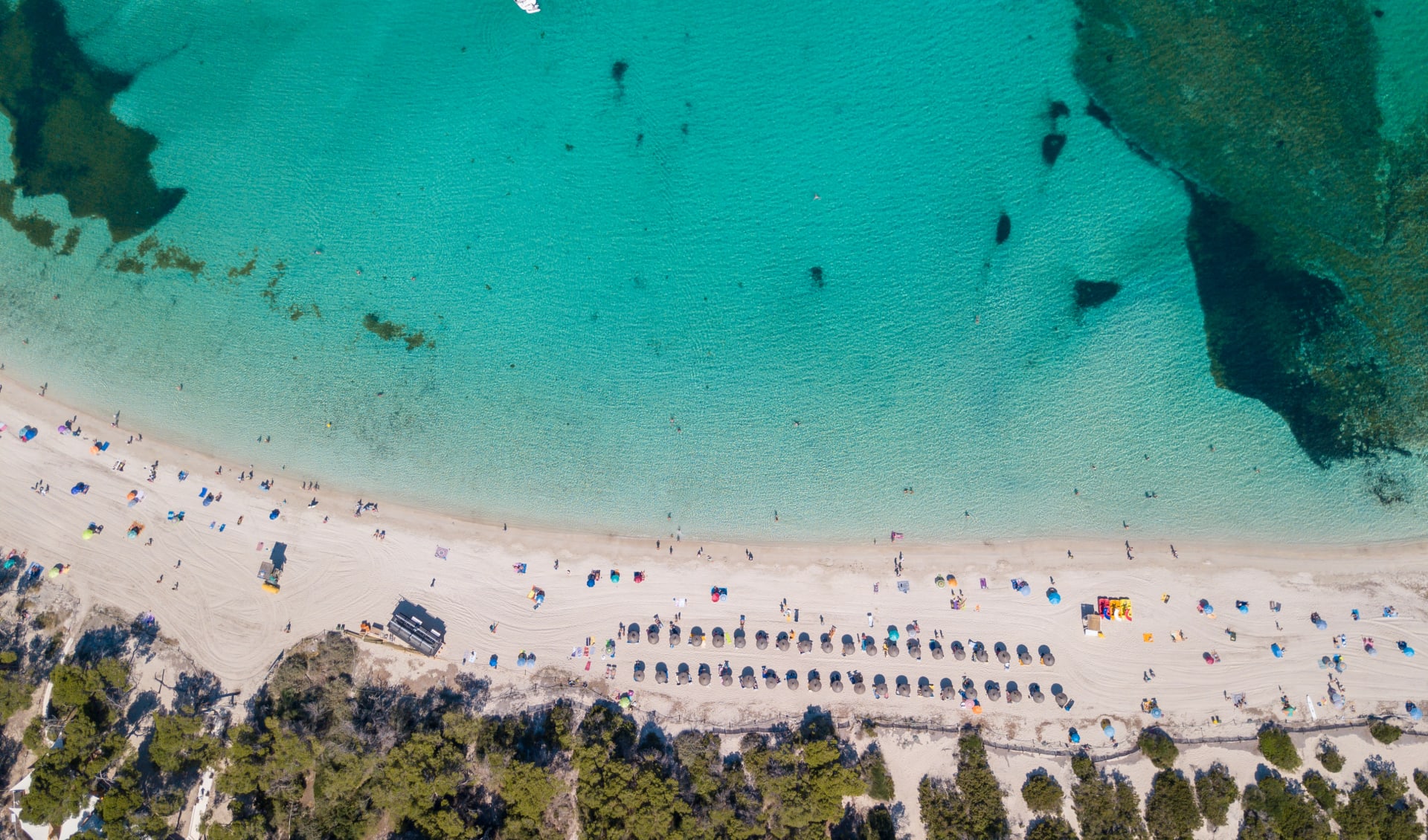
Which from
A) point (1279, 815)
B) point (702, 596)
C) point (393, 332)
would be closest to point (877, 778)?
point (702, 596)

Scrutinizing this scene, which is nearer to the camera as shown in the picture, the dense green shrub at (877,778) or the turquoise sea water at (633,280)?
the dense green shrub at (877,778)

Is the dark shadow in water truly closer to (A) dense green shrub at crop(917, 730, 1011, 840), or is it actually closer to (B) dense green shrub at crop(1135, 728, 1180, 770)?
(B) dense green shrub at crop(1135, 728, 1180, 770)

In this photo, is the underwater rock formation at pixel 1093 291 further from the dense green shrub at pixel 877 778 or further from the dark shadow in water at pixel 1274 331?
the dense green shrub at pixel 877 778

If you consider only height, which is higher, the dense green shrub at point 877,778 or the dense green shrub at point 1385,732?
the dense green shrub at point 1385,732

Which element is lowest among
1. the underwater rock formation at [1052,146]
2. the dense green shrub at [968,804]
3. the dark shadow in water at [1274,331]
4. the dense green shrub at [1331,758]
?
the dense green shrub at [968,804]

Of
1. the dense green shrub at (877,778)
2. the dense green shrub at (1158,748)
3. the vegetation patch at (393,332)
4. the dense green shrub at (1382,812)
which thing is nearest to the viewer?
the dense green shrub at (1382,812)

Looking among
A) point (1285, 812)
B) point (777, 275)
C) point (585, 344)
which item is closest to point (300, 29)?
point (585, 344)

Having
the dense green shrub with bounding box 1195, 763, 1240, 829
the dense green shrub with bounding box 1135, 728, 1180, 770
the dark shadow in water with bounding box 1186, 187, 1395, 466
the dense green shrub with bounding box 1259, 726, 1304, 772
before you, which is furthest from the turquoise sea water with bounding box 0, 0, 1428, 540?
the dense green shrub with bounding box 1195, 763, 1240, 829

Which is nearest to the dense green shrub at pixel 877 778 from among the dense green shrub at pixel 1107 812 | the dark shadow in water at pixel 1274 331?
the dense green shrub at pixel 1107 812

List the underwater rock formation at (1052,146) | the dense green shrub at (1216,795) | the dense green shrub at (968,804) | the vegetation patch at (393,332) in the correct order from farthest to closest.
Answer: the vegetation patch at (393,332) < the underwater rock formation at (1052,146) < the dense green shrub at (968,804) < the dense green shrub at (1216,795)
